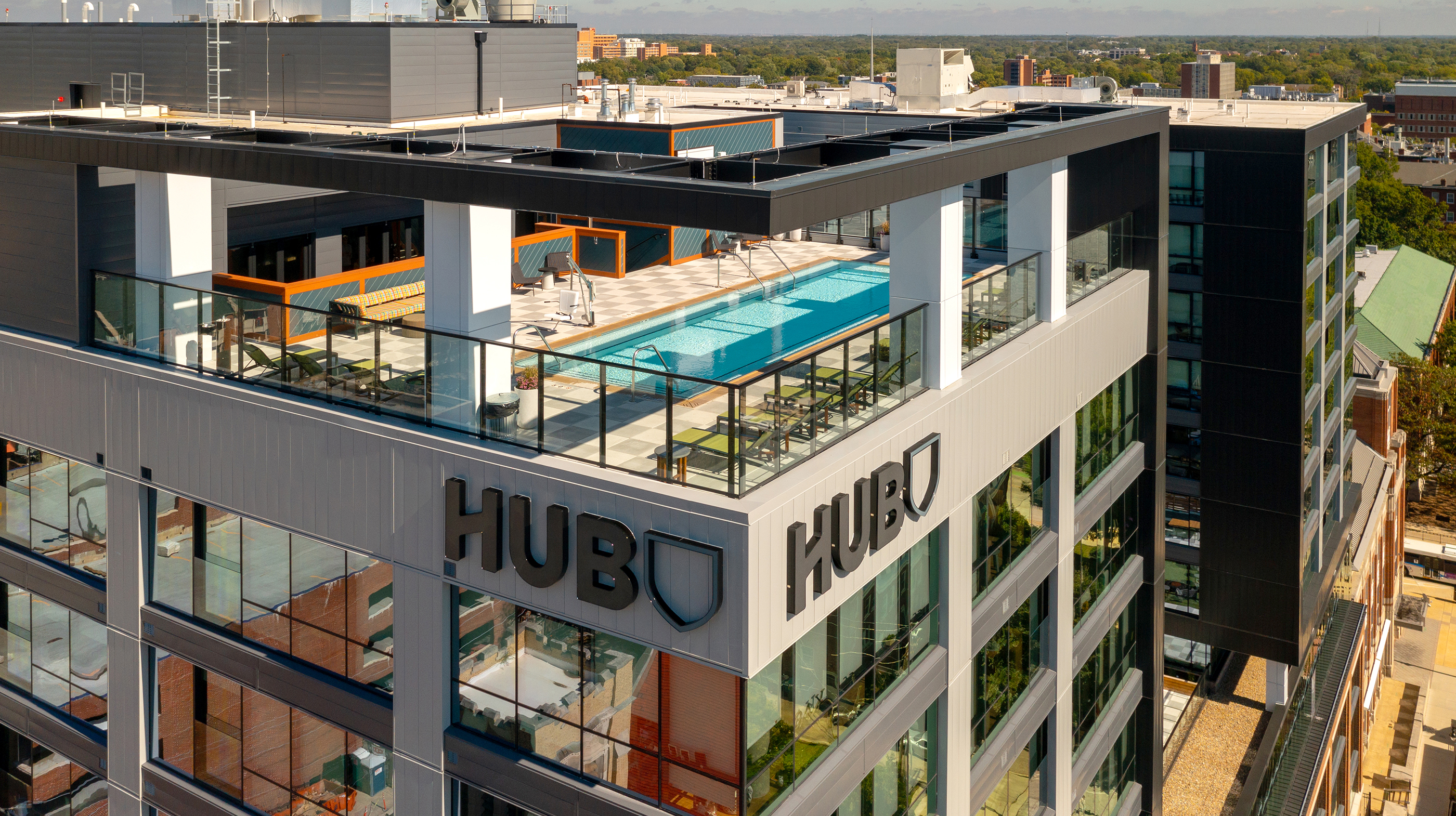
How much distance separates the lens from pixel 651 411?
13.7 metres

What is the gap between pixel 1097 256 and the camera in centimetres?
2311

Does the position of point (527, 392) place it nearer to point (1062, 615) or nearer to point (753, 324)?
point (1062, 615)

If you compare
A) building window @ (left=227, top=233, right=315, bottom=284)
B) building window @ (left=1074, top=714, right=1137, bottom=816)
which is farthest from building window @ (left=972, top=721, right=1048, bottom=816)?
building window @ (left=227, top=233, right=315, bottom=284)

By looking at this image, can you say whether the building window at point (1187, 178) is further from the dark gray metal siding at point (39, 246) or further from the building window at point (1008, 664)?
the dark gray metal siding at point (39, 246)

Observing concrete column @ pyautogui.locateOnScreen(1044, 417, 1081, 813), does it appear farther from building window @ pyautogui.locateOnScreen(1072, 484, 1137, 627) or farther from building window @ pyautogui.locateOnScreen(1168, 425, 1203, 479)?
building window @ pyautogui.locateOnScreen(1168, 425, 1203, 479)

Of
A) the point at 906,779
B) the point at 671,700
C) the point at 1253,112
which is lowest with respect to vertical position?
the point at 906,779

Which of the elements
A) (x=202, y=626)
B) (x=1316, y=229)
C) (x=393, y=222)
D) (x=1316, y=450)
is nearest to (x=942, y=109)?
(x=1316, y=229)

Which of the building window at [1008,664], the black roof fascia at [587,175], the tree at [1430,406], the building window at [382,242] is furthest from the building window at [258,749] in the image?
the tree at [1430,406]

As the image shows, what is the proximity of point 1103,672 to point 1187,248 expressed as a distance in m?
17.8

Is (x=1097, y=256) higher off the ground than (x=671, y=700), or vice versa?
(x=1097, y=256)

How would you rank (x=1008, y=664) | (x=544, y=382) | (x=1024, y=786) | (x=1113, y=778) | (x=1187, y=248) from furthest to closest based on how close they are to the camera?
(x=1187, y=248) → (x=1113, y=778) → (x=1024, y=786) → (x=1008, y=664) → (x=544, y=382)

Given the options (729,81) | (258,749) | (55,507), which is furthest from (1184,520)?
(729,81)

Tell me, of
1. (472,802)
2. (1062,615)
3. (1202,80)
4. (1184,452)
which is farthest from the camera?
(1202,80)

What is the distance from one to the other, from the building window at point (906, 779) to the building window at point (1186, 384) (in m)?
25.0
